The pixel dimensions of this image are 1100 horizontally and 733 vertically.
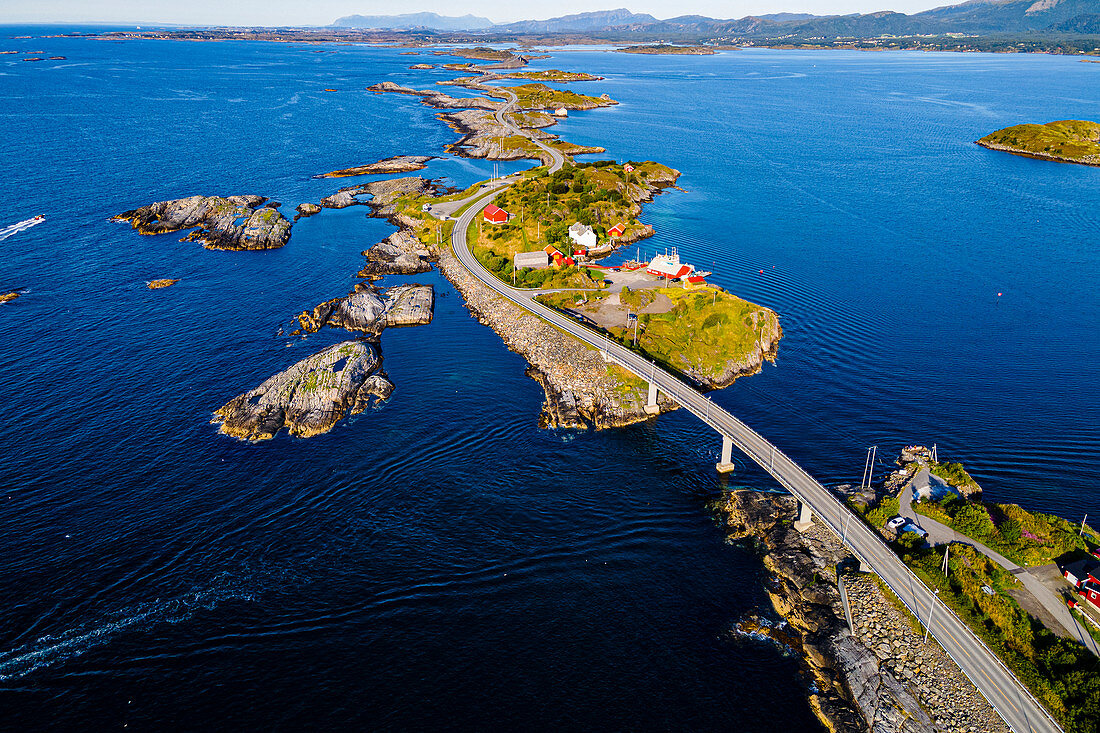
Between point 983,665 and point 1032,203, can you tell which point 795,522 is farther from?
point 1032,203

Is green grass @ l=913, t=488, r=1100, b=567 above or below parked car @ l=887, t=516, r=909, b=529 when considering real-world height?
above

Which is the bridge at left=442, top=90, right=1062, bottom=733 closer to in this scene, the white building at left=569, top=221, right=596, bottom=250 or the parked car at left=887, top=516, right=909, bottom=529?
the parked car at left=887, top=516, right=909, bottom=529

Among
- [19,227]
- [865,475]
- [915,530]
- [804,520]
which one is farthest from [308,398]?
[19,227]

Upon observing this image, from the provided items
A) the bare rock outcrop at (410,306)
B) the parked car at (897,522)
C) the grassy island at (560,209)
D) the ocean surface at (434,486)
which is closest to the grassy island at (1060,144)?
the ocean surface at (434,486)

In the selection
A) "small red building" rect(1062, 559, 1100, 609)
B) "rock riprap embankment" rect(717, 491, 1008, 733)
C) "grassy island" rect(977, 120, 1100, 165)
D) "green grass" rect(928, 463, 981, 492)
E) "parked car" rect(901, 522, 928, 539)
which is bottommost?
"rock riprap embankment" rect(717, 491, 1008, 733)

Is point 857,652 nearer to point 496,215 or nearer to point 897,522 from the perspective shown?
point 897,522

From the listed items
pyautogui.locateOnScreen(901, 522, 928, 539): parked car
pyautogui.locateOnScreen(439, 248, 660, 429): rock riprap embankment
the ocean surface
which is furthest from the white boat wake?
pyautogui.locateOnScreen(901, 522, 928, 539): parked car

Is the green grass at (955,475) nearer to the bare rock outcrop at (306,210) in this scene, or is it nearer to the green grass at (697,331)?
the green grass at (697,331)
